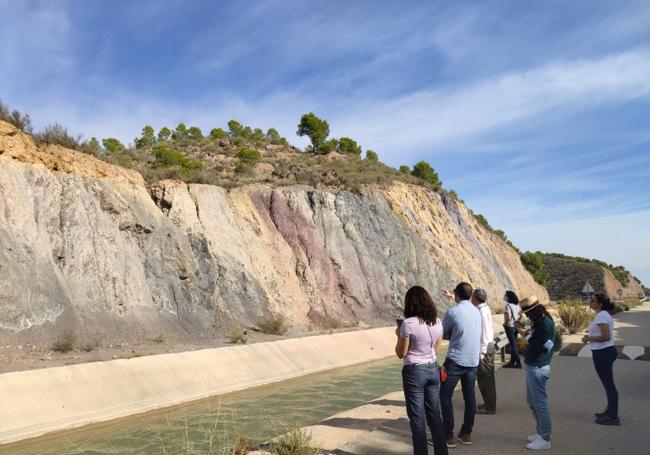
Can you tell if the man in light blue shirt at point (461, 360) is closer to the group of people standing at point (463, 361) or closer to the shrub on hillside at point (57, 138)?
the group of people standing at point (463, 361)

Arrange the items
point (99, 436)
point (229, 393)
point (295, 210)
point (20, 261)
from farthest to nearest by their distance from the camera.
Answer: point (295, 210), point (20, 261), point (229, 393), point (99, 436)

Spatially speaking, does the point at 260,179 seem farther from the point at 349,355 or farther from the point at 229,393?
the point at 229,393

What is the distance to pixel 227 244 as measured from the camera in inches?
1046

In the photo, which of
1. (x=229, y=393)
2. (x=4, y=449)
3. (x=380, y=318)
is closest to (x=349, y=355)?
(x=229, y=393)

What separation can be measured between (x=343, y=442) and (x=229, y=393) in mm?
7687

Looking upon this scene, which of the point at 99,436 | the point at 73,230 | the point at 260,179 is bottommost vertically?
the point at 99,436

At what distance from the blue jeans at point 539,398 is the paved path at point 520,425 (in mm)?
274

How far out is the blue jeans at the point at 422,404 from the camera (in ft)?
20.1

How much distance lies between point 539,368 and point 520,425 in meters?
1.52

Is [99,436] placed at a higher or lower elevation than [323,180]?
lower

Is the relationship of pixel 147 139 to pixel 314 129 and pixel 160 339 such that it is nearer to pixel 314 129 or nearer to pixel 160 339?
pixel 314 129

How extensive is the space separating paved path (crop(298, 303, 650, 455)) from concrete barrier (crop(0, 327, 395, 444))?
17.9 feet

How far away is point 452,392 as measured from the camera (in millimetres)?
7219

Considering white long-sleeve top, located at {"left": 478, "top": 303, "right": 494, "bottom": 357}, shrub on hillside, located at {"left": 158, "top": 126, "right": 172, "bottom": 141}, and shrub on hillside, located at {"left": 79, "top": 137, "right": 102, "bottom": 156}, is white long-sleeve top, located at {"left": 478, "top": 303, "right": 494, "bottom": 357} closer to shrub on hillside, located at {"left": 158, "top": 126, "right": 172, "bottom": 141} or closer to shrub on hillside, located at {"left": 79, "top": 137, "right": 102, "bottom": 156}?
shrub on hillside, located at {"left": 79, "top": 137, "right": 102, "bottom": 156}
